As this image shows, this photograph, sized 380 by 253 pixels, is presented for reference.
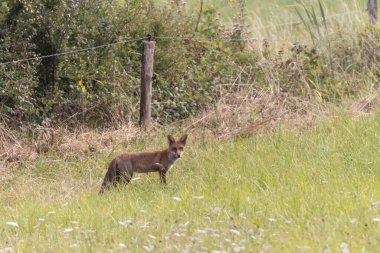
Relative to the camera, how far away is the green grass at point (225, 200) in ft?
23.3

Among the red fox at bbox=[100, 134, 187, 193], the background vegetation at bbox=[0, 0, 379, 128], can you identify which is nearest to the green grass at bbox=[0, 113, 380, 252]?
the red fox at bbox=[100, 134, 187, 193]

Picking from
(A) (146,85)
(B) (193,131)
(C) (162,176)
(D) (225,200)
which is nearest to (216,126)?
(B) (193,131)

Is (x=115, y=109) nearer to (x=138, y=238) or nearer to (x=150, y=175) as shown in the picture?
(x=150, y=175)

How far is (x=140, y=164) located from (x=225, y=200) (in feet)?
6.98

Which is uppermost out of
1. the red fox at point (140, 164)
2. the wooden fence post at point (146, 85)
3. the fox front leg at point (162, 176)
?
the wooden fence post at point (146, 85)

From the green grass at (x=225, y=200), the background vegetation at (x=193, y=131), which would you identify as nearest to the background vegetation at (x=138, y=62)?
the background vegetation at (x=193, y=131)

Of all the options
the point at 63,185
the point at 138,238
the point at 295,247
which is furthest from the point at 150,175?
the point at 295,247

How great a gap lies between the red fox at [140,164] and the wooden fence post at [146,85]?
103 inches

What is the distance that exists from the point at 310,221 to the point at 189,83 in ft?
25.6

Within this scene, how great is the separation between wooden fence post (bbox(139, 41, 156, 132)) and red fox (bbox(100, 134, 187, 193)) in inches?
103

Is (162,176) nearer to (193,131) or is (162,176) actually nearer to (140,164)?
(140,164)

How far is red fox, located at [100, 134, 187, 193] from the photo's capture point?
10.3 meters

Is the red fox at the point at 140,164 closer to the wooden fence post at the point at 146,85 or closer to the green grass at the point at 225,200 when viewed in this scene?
the green grass at the point at 225,200

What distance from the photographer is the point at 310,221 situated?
744 centimetres
